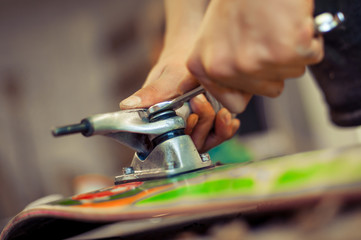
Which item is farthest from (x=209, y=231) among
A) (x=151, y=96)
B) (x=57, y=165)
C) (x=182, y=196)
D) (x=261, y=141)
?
(x=57, y=165)

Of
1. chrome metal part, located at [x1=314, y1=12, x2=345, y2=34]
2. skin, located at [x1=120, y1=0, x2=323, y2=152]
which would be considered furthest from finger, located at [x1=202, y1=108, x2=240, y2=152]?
chrome metal part, located at [x1=314, y1=12, x2=345, y2=34]

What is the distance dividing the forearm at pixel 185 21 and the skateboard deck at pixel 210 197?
48cm

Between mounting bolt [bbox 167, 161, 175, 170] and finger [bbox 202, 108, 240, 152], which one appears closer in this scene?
mounting bolt [bbox 167, 161, 175, 170]

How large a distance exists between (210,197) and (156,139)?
0.29m

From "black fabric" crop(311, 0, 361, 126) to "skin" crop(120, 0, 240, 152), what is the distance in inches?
10.1

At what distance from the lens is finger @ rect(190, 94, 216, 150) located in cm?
77

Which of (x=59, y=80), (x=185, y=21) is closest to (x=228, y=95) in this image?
(x=185, y=21)

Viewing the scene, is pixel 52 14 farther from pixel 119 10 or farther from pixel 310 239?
pixel 310 239

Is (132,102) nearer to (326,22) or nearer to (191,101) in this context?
(191,101)

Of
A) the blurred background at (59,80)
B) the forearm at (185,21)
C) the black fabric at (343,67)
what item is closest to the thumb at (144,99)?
the forearm at (185,21)

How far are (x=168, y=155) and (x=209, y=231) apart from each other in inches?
8.8

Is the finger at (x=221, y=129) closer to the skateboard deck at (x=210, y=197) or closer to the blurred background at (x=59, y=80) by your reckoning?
the skateboard deck at (x=210, y=197)

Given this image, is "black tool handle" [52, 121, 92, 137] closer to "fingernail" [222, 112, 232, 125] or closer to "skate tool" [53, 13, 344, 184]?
"skate tool" [53, 13, 344, 184]

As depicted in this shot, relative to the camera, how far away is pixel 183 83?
72cm
